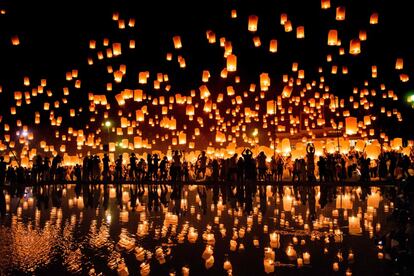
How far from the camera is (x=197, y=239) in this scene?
7.31 meters

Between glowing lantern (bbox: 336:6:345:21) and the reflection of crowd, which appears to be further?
the reflection of crowd

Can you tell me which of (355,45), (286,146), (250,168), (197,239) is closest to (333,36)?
(355,45)

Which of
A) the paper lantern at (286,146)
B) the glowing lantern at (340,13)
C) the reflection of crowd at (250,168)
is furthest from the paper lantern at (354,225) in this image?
the paper lantern at (286,146)

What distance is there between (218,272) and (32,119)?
33.3m

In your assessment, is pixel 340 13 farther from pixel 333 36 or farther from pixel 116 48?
pixel 116 48

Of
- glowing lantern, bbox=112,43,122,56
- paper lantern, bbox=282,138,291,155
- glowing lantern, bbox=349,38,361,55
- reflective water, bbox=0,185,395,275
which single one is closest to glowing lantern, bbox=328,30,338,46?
glowing lantern, bbox=349,38,361,55

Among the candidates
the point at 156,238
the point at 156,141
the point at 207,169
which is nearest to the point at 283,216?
the point at 156,238

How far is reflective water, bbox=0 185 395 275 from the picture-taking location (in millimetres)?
5473

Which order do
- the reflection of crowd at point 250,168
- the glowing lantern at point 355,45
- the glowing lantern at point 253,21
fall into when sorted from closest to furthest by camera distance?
1. the glowing lantern at point 253,21
2. the glowing lantern at point 355,45
3. the reflection of crowd at point 250,168

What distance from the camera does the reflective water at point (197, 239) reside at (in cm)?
547

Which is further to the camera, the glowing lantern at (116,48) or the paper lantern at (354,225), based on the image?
the glowing lantern at (116,48)

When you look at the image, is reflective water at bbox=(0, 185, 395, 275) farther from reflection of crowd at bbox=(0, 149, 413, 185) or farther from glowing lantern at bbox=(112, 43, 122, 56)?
reflection of crowd at bbox=(0, 149, 413, 185)

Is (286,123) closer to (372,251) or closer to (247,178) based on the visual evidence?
(247,178)

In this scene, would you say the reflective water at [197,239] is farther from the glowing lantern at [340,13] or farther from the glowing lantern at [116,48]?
the glowing lantern at [116,48]
